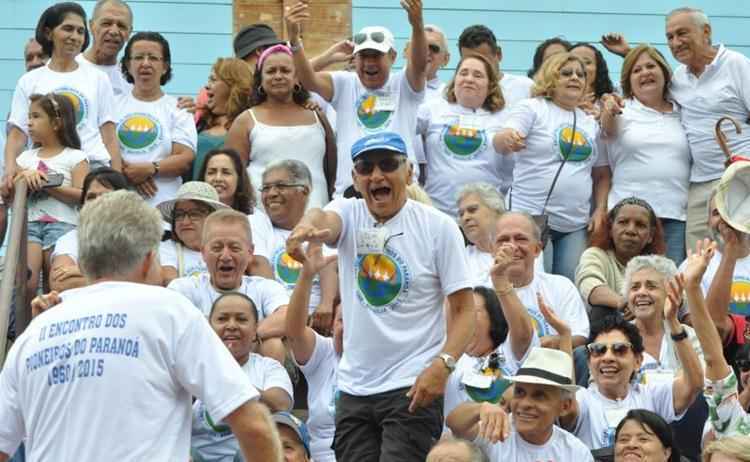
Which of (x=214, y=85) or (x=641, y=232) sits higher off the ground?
(x=214, y=85)

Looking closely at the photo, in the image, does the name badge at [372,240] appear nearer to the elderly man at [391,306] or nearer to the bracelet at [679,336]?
the elderly man at [391,306]

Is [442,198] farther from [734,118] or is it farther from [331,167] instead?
[734,118]

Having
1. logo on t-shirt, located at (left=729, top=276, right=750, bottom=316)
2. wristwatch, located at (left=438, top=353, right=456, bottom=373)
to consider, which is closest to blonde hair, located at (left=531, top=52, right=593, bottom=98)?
logo on t-shirt, located at (left=729, top=276, right=750, bottom=316)

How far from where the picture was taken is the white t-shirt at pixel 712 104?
999cm

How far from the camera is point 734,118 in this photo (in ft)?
33.2

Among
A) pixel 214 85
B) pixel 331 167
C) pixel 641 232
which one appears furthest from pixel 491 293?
pixel 214 85

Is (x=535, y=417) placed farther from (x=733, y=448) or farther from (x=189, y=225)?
(x=189, y=225)

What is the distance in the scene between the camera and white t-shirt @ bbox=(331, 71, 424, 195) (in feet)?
31.6

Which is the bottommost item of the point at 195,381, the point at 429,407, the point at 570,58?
the point at 429,407

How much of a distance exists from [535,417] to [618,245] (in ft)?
7.95

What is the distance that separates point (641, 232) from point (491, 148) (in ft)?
3.69

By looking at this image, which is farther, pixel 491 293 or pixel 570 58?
pixel 570 58

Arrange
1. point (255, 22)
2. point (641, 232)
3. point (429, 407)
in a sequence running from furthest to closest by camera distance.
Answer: point (255, 22)
point (641, 232)
point (429, 407)

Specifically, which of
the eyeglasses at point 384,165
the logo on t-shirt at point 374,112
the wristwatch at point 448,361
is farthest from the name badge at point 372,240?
the logo on t-shirt at point 374,112
